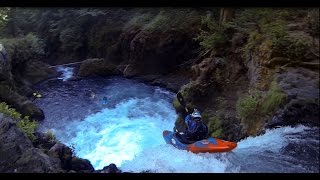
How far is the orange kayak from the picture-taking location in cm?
372

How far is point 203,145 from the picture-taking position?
3830 mm

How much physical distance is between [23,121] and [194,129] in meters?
1.92

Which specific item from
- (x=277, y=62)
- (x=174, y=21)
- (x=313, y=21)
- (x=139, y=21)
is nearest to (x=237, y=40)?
(x=277, y=62)

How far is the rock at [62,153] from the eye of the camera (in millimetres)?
3467

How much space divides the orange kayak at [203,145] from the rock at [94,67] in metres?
0.98

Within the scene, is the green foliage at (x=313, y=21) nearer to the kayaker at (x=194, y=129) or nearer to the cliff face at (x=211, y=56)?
the cliff face at (x=211, y=56)

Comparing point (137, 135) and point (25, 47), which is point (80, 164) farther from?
point (25, 47)

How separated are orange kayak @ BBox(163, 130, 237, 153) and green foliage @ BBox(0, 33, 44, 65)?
1.65 metres

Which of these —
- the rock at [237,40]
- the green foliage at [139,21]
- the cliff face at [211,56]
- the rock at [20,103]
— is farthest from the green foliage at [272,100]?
the rock at [20,103]

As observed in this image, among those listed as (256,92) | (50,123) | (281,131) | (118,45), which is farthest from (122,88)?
(281,131)

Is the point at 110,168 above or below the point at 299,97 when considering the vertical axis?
below

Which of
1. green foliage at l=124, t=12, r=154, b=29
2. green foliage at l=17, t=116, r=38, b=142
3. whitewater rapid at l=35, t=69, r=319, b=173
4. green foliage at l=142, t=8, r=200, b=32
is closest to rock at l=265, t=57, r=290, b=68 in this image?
whitewater rapid at l=35, t=69, r=319, b=173

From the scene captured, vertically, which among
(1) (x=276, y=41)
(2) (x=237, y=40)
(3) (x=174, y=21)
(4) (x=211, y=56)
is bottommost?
(4) (x=211, y=56)

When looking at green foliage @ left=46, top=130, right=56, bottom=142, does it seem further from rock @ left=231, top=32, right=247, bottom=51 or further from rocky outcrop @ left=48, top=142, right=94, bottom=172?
rock @ left=231, top=32, right=247, bottom=51
